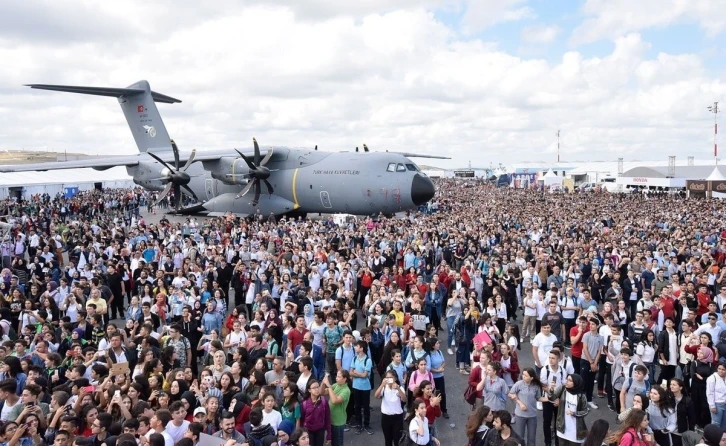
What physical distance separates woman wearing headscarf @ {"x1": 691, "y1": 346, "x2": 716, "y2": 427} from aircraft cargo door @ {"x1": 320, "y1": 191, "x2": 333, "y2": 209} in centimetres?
1930

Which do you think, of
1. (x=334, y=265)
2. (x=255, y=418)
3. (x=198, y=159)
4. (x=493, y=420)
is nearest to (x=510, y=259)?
(x=334, y=265)

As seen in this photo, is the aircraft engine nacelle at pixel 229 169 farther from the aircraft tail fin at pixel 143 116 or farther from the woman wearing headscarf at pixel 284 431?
the woman wearing headscarf at pixel 284 431

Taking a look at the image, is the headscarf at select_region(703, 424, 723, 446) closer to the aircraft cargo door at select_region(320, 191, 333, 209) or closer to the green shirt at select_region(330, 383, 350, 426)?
the green shirt at select_region(330, 383, 350, 426)

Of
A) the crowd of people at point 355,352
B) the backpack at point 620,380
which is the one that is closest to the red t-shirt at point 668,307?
the crowd of people at point 355,352

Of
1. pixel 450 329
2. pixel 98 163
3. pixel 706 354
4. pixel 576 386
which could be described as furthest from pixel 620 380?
pixel 98 163

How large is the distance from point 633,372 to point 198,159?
22386 mm

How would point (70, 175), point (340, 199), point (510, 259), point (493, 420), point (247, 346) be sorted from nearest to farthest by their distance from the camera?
1. point (493, 420)
2. point (247, 346)
3. point (510, 259)
4. point (340, 199)
5. point (70, 175)

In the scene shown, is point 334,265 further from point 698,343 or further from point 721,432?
point 721,432

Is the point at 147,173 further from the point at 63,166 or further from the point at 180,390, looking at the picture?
the point at 180,390

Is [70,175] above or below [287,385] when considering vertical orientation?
above

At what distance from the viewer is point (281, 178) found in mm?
26406

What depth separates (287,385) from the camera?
6.27 m

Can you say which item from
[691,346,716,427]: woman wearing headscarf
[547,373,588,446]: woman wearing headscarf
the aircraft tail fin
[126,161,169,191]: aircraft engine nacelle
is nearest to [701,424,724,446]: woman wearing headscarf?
[547,373,588,446]: woman wearing headscarf

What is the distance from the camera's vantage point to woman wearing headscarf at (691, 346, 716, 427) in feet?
23.6
